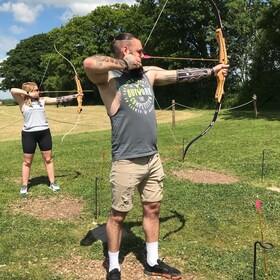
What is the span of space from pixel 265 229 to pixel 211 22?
84.5 feet

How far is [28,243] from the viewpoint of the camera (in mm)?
4246

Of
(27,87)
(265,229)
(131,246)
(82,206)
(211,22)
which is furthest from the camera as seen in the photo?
(211,22)

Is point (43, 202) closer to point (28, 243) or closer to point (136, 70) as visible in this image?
point (28, 243)

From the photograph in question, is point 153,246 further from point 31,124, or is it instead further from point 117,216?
point 31,124

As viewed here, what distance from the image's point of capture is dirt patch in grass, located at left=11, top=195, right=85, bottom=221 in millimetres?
5086

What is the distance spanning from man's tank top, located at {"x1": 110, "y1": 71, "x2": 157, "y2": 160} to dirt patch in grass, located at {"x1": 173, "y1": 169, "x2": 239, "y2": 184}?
12.0 feet

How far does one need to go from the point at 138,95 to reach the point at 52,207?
9.38 ft

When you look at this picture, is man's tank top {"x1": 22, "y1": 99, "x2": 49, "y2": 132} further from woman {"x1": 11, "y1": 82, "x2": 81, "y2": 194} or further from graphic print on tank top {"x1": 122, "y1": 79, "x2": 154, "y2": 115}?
graphic print on tank top {"x1": 122, "y1": 79, "x2": 154, "y2": 115}

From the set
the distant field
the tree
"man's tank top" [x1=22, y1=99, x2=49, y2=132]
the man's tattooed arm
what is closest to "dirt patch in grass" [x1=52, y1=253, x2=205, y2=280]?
the man's tattooed arm

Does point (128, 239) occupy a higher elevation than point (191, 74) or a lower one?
lower

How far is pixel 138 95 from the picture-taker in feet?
10.5

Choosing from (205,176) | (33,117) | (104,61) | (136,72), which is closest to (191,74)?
(136,72)

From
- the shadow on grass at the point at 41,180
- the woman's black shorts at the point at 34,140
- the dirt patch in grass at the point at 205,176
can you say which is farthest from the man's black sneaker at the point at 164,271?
the shadow on grass at the point at 41,180

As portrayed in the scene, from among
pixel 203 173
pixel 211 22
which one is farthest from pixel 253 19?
pixel 203 173
